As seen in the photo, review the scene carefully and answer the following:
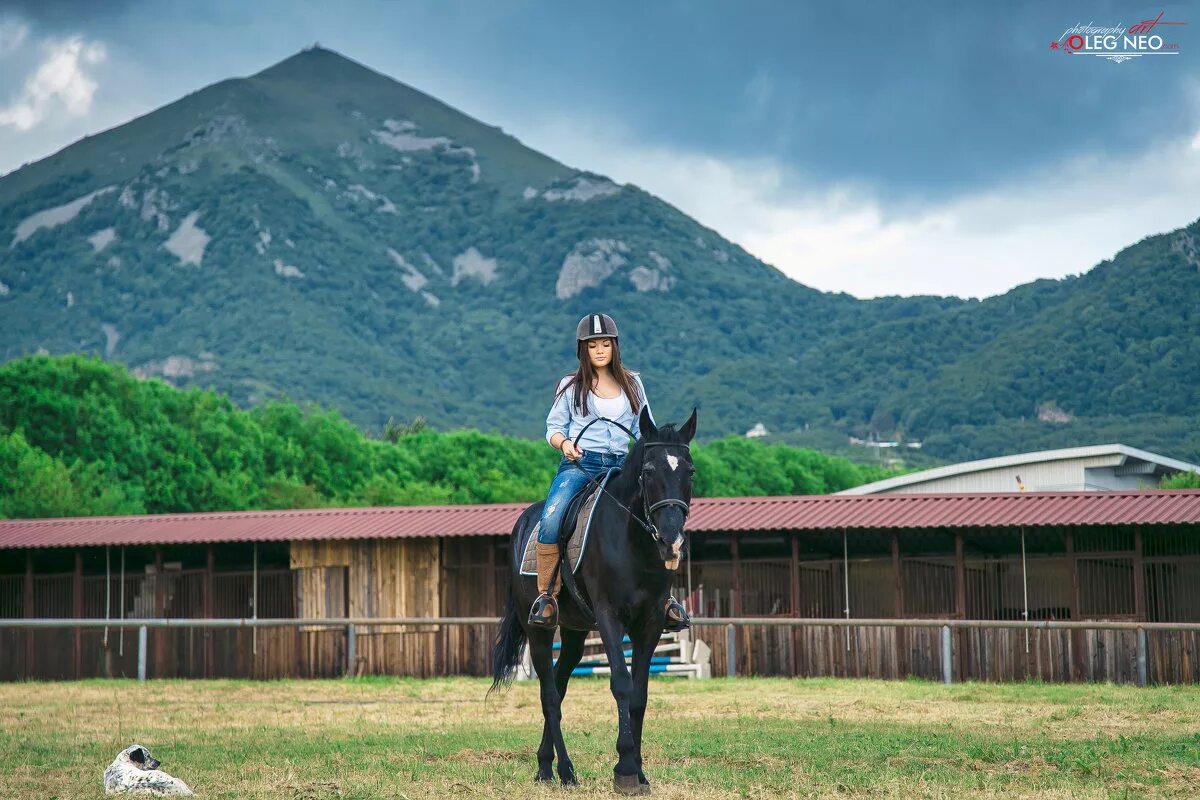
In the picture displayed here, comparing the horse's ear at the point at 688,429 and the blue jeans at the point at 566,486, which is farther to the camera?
the blue jeans at the point at 566,486

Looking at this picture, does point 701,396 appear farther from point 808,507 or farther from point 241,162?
point 808,507

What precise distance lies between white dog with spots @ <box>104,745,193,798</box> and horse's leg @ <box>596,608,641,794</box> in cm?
243

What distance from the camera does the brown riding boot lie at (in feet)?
29.8

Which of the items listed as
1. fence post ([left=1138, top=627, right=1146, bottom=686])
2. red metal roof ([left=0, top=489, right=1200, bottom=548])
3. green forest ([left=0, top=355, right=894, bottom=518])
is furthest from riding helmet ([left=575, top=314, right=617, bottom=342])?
green forest ([left=0, top=355, right=894, bottom=518])

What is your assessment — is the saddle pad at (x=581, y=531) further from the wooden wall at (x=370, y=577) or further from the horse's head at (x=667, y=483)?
the wooden wall at (x=370, y=577)

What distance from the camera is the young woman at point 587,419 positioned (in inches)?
356

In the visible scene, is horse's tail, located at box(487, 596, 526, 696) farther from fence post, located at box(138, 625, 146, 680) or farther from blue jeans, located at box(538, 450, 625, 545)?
fence post, located at box(138, 625, 146, 680)

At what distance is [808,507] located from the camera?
22.4m

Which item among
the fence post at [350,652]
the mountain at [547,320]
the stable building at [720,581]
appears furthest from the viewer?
the mountain at [547,320]

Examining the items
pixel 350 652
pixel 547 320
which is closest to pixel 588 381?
pixel 350 652

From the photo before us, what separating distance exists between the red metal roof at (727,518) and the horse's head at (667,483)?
12.5m

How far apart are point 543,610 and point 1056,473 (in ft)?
85.9

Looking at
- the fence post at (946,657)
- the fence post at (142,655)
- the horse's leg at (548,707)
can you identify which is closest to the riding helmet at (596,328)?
the horse's leg at (548,707)

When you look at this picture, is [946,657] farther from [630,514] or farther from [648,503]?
[648,503]
